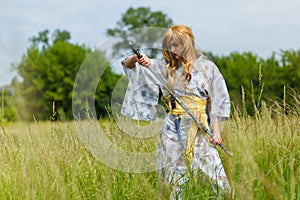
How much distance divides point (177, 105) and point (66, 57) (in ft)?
97.4

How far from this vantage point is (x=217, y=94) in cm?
395

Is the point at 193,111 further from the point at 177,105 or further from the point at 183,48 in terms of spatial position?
the point at 183,48

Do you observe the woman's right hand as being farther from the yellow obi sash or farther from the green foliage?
the green foliage

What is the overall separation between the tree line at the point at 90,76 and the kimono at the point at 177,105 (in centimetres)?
20

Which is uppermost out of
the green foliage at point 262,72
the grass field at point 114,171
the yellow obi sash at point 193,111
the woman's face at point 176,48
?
the green foliage at point 262,72

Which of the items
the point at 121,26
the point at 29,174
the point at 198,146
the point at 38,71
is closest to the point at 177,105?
the point at 198,146

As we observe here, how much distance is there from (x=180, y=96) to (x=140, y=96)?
1.04 ft

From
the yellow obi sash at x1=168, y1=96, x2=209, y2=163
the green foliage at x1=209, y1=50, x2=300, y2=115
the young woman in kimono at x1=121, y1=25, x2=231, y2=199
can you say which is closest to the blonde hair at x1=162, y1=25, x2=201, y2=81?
the young woman in kimono at x1=121, y1=25, x2=231, y2=199

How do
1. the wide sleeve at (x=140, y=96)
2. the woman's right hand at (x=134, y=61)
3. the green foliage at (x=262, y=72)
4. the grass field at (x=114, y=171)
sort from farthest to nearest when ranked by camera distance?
the green foliage at (x=262, y=72) → the wide sleeve at (x=140, y=96) → the woman's right hand at (x=134, y=61) → the grass field at (x=114, y=171)

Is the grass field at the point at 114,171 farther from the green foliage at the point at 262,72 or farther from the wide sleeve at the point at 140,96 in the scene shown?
the green foliage at the point at 262,72

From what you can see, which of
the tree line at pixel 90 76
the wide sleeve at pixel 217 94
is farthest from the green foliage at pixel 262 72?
the wide sleeve at pixel 217 94

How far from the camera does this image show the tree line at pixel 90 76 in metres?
4.59

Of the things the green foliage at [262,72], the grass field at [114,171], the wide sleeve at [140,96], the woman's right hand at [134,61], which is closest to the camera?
the grass field at [114,171]

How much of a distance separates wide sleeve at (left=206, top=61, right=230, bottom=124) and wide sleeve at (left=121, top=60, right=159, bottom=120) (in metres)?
0.42
